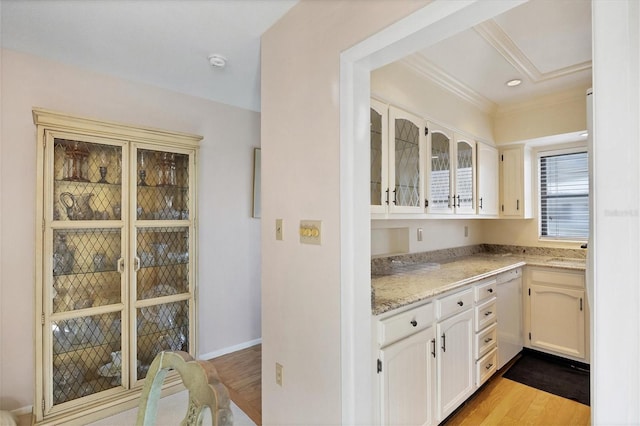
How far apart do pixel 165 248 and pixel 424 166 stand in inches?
81.8

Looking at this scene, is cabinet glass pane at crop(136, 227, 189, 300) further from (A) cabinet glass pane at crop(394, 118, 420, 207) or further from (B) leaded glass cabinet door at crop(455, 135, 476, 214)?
(B) leaded glass cabinet door at crop(455, 135, 476, 214)

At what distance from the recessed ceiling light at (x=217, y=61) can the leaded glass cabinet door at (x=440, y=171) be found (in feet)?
5.19

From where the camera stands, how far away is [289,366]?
169 centimetres

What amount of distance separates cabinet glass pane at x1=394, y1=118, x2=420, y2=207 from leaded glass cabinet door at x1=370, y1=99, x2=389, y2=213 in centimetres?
12

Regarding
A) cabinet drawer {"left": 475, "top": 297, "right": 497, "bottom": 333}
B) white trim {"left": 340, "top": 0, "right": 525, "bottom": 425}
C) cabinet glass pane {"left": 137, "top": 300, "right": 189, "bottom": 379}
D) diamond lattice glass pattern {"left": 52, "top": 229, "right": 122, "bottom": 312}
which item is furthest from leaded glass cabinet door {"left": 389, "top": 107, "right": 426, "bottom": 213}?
diamond lattice glass pattern {"left": 52, "top": 229, "right": 122, "bottom": 312}

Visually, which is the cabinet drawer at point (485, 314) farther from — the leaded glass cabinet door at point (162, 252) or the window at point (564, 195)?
the leaded glass cabinet door at point (162, 252)

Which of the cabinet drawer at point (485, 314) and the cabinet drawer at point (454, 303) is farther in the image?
the cabinet drawer at point (485, 314)

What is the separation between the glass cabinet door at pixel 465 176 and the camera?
275 cm

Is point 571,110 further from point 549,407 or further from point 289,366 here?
point 289,366

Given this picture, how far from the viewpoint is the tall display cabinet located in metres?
1.91

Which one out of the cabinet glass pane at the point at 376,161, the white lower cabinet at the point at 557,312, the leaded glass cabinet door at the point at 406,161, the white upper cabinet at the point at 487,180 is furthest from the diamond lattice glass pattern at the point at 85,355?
the white lower cabinet at the point at 557,312

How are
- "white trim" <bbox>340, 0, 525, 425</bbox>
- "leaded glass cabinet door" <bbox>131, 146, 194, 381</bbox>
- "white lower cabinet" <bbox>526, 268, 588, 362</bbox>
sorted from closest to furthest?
"white trim" <bbox>340, 0, 525, 425</bbox> < "leaded glass cabinet door" <bbox>131, 146, 194, 381</bbox> < "white lower cabinet" <bbox>526, 268, 588, 362</bbox>

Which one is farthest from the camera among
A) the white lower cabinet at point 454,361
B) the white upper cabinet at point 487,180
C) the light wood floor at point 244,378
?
the white upper cabinet at point 487,180

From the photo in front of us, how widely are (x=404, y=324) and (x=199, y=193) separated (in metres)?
2.08
